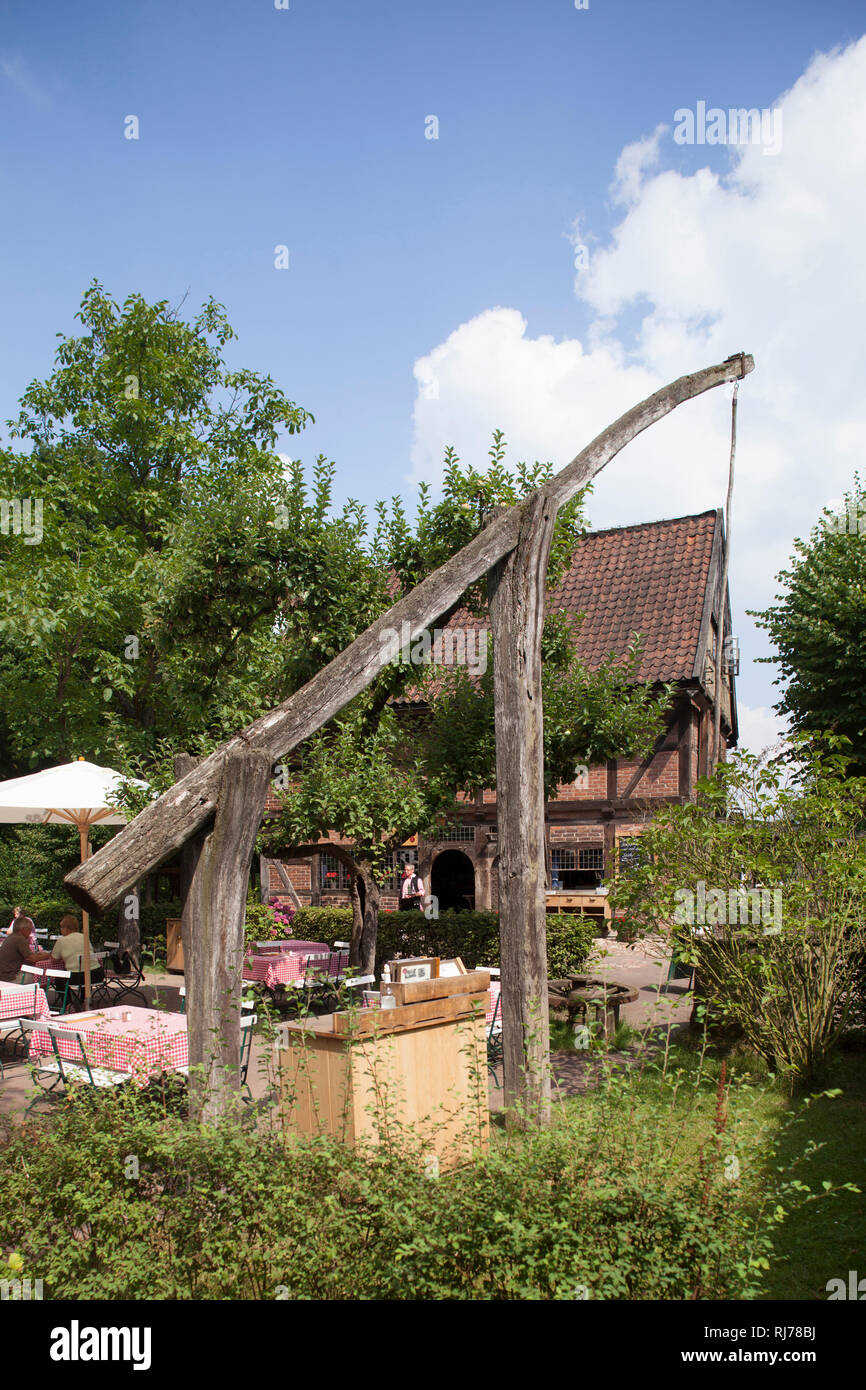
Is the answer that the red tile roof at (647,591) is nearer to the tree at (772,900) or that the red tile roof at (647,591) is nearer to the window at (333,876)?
the window at (333,876)

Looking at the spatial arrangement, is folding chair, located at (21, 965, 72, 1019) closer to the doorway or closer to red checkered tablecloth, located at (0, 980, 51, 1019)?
red checkered tablecloth, located at (0, 980, 51, 1019)

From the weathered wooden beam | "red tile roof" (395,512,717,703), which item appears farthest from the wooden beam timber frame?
"red tile roof" (395,512,717,703)

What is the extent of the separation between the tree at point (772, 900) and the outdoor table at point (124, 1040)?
149 inches

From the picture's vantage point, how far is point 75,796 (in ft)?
33.2

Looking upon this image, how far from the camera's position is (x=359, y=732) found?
1048cm

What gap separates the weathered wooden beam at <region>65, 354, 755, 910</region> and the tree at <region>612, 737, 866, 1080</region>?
9.73ft

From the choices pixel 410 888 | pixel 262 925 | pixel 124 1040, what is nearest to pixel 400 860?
pixel 410 888

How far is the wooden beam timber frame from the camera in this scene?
4.55 meters

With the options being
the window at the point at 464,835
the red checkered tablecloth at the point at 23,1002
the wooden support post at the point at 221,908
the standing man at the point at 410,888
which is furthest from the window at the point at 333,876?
the wooden support post at the point at 221,908

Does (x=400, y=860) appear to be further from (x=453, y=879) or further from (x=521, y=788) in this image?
(x=521, y=788)

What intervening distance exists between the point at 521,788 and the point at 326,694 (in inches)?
61.3

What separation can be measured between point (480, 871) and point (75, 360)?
12298mm

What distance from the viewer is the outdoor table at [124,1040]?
20.5 feet
